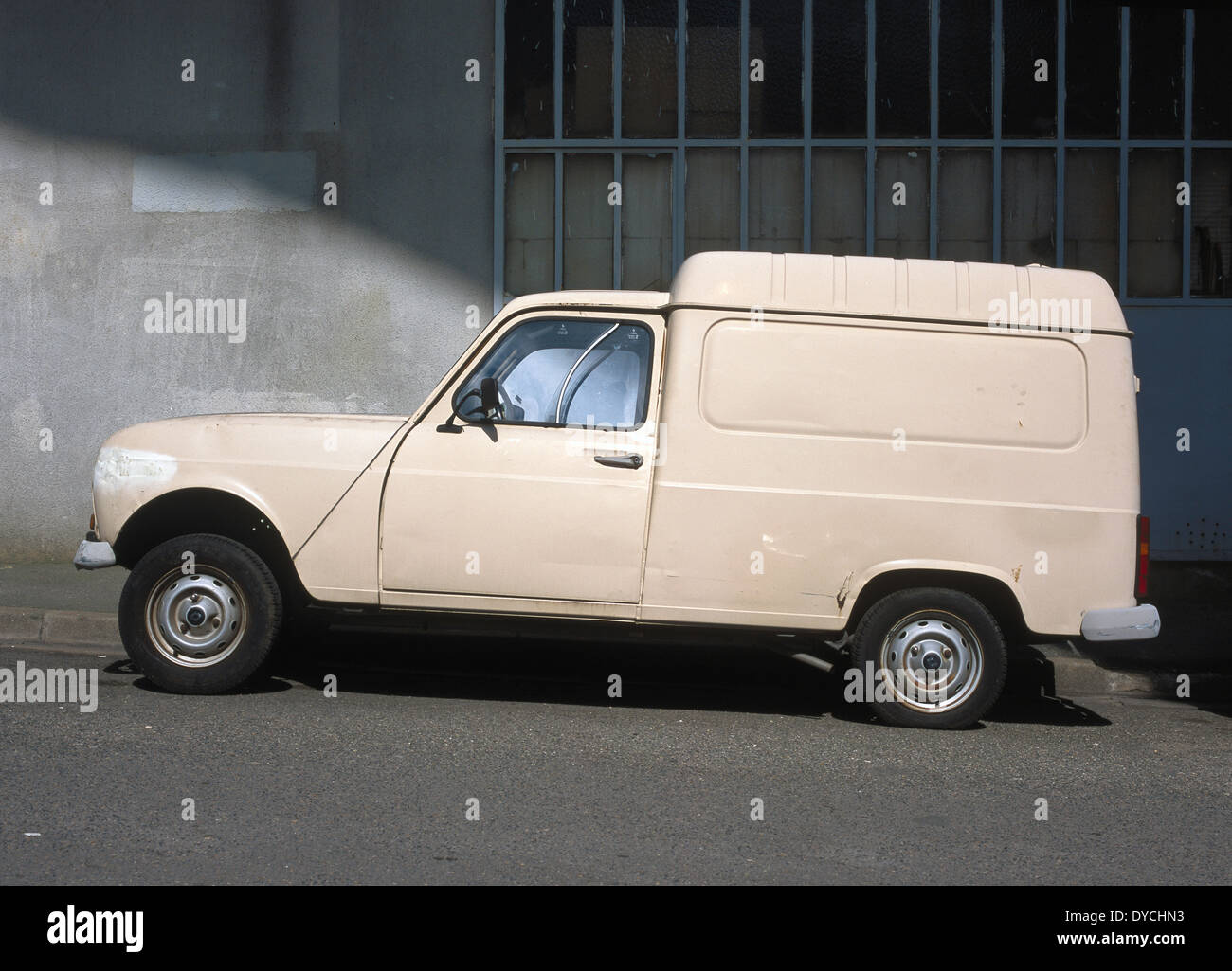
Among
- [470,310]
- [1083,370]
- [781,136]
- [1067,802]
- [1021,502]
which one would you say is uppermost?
[781,136]

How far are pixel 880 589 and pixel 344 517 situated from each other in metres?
2.58

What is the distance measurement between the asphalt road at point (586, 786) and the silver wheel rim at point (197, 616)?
24 cm

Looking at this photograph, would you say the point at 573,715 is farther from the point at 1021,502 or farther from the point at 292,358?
the point at 292,358

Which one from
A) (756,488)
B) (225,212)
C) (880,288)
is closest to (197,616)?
(756,488)

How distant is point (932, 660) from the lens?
6344 mm

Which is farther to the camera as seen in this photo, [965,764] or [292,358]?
[292,358]

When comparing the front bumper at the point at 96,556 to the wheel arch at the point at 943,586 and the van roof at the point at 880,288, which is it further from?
the wheel arch at the point at 943,586

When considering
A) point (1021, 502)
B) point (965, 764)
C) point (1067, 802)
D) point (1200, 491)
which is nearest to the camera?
point (1067, 802)

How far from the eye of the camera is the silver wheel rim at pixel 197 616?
6.45m

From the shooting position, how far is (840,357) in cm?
632

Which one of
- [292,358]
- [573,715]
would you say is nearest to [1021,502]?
[573,715]

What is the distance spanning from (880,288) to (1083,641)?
3617 millimetres
